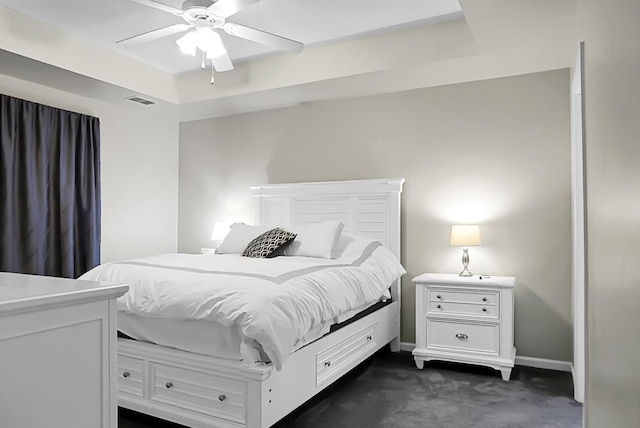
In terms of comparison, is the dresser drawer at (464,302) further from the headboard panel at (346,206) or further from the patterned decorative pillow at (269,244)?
the patterned decorative pillow at (269,244)

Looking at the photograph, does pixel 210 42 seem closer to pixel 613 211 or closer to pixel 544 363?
pixel 613 211

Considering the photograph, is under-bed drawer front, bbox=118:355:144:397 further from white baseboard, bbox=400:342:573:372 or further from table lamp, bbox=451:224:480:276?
white baseboard, bbox=400:342:573:372

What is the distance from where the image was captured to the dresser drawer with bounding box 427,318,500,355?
3.49 metres

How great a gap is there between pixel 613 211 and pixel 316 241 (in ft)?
8.60

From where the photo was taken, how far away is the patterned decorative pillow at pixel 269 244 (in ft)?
12.4

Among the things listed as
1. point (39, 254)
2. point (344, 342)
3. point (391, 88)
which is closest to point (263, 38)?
point (391, 88)

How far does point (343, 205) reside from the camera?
453cm

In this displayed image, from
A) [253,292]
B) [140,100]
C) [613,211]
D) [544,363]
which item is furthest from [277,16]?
[544,363]

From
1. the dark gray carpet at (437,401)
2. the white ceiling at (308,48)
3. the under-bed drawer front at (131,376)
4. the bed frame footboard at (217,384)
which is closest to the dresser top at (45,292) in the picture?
the bed frame footboard at (217,384)

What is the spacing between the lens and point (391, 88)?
430 centimetres

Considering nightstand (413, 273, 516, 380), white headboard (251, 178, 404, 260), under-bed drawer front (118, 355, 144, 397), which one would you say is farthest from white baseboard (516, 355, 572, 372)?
under-bed drawer front (118, 355, 144, 397)

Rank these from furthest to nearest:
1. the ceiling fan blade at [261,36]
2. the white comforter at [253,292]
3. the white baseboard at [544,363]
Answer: the white baseboard at [544,363], the ceiling fan blade at [261,36], the white comforter at [253,292]

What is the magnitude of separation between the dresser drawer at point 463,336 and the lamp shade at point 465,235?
61 cm

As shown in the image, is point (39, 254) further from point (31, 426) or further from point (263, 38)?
point (31, 426)
